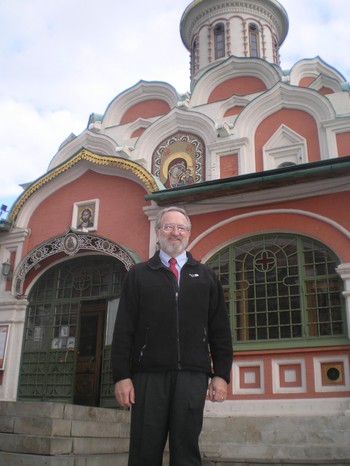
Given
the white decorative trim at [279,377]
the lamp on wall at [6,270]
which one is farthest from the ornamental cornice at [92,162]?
the white decorative trim at [279,377]

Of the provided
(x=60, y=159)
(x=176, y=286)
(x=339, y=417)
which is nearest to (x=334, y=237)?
(x=339, y=417)

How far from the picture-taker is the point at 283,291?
7410mm

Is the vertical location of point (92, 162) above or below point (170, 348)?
above

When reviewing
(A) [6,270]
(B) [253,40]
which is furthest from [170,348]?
(B) [253,40]

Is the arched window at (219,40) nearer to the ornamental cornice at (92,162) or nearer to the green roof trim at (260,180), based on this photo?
the ornamental cornice at (92,162)

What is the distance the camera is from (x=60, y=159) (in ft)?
37.3

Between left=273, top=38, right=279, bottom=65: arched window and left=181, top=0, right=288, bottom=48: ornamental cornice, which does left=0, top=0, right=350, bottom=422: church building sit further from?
left=181, top=0, right=288, bottom=48: ornamental cornice

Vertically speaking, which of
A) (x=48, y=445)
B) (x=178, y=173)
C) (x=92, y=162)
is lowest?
(x=48, y=445)

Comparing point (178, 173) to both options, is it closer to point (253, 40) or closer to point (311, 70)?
point (311, 70)

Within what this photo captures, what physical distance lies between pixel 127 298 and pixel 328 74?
33.8ft

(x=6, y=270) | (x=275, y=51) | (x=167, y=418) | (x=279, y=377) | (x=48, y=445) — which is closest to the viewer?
(x=167, y=418)

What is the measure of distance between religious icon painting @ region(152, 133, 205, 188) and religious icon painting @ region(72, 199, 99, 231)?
60.5 inches

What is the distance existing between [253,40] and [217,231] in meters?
7.89

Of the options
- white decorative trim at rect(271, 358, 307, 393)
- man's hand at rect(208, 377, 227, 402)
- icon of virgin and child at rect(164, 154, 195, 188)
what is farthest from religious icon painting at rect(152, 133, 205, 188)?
man's hand at rect(208, 377, 227, 402)
